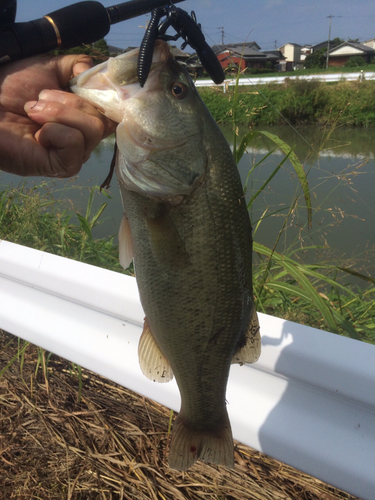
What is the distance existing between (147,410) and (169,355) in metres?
0.90

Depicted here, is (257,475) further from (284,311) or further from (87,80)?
(87,80)

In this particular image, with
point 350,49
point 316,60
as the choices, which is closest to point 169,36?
point 316,60

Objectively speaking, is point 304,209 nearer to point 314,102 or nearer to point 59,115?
point 59,115

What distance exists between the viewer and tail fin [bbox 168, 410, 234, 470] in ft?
4.38

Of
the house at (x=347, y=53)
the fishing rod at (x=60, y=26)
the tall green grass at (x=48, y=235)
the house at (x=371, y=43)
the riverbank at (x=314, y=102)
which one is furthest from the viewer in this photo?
the house at (x=371, y=43)

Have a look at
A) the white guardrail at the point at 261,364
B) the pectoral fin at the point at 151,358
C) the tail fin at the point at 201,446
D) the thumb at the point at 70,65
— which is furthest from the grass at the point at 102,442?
the thumb at the point at 70,65

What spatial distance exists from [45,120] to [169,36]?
17.9 inches

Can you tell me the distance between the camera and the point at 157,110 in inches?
44.8

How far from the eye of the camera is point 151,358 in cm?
135

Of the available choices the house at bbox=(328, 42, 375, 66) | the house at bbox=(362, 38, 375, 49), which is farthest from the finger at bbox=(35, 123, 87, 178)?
the house at bbox=(362, 38, 375, 49)

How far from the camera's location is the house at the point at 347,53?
2343 inches

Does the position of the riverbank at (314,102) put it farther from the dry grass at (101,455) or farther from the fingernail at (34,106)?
the fingernail at (34,106)

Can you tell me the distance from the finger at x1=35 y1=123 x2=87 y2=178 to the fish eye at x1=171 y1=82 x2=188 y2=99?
32 cm

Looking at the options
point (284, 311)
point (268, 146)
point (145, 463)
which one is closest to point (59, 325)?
point (145, 463)
